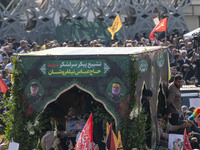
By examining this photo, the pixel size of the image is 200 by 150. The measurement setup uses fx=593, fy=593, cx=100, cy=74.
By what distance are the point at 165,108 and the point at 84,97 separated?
8.34 ft

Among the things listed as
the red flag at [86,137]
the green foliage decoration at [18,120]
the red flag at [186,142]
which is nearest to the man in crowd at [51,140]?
the green foliage decoration at [18,120]

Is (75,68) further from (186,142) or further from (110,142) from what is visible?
(186,142)

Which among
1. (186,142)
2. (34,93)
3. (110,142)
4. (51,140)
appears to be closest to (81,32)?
(186,142)

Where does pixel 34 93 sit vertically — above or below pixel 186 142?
above

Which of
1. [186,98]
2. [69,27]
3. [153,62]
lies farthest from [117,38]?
[153,62]

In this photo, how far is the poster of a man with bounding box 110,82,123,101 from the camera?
10867 mm

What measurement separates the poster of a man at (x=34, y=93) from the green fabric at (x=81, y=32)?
1959cm

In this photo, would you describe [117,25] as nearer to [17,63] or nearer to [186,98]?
[186,98]

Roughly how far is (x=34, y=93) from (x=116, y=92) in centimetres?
154

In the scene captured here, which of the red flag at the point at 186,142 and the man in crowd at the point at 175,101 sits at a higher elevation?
the man in crowd at the point at 175,101

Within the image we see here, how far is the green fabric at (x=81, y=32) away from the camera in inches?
1220

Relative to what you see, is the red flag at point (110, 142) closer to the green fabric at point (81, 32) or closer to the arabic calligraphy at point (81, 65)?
the arabic calligraphy at point (81, 65)

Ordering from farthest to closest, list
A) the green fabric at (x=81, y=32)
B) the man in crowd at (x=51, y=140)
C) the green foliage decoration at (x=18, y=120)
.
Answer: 1. the green fabric at (x=81, y=32)
2. the man in crowd at (x=51, y=140)
3. the green foliage decoration at (x=18, y=120)

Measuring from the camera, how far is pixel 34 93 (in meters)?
11.1
